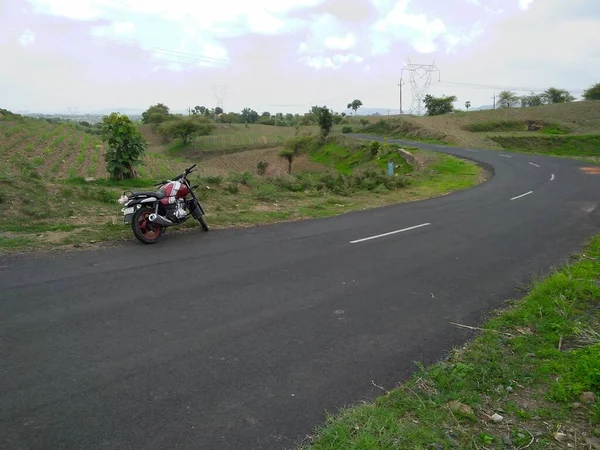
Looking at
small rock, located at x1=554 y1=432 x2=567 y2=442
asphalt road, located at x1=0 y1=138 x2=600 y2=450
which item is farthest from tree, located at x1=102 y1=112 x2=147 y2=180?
small rock, located at x1=554 y1=432 x2=567 y2=442

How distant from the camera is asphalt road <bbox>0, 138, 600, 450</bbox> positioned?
3.52 m

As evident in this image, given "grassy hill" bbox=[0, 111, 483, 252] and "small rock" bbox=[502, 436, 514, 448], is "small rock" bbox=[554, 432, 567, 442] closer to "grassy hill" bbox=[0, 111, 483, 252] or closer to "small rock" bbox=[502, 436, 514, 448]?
"small rock" bbox=[502, 436, 514, 448]

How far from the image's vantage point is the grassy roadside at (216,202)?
8898mm

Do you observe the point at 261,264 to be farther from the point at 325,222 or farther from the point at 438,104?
the point at 438,104

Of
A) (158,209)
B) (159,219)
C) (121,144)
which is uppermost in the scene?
(121,144)

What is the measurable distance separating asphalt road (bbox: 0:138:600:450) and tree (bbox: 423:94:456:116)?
83.7 meters

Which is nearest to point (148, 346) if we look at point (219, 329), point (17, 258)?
point (219, 329)

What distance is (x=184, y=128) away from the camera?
7431 cm

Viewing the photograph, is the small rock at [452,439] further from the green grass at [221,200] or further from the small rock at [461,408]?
the green grass at [221,200]

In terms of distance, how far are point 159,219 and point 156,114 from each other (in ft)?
308

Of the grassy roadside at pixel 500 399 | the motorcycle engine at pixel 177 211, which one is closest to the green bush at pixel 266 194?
the motorcycle engine at pixel 177 211

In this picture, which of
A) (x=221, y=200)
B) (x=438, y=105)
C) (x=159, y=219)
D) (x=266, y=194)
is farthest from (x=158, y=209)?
(x=438, y=105)

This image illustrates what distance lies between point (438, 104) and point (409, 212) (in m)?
81.6

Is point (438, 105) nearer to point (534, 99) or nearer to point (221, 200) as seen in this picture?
point (534, 99)
